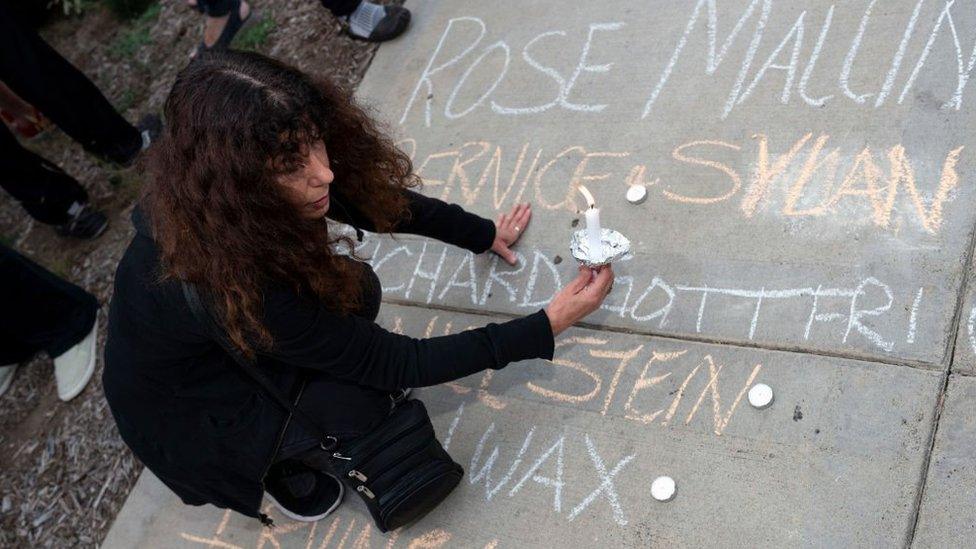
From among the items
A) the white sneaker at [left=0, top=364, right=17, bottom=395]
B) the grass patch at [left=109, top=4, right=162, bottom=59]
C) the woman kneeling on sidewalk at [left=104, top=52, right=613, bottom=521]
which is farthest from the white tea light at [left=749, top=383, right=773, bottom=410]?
the grass patch at [left=109, top=4, right=162, bottom=59]

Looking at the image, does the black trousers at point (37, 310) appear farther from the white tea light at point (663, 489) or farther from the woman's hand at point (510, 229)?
the white tea light at point (663, 489)

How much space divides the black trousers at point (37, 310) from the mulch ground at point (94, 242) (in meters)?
0.12

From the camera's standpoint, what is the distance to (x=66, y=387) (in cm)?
365

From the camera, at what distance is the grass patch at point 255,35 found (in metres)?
4.67

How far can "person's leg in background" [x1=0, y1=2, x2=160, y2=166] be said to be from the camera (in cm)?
388

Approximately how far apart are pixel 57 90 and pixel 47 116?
0.18 meters

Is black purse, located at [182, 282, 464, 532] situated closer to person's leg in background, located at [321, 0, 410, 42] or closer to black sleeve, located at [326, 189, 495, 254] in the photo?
black sleeve, located at [326, 189, 495, 254]

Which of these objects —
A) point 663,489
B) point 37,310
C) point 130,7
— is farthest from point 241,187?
point 130,7

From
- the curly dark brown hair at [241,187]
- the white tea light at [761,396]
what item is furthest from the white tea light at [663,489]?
the curly dark brown hair at [241,187]

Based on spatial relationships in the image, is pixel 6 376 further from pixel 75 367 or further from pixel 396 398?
pixel 396 398

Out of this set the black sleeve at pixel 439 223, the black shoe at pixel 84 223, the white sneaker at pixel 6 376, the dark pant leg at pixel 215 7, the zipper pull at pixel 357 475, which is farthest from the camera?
the dark pant leg at pixel 215 7

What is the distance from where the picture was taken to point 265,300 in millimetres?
2012

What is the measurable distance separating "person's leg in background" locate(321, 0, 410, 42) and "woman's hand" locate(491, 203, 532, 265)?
146 cm

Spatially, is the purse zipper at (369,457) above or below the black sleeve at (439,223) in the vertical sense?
below
